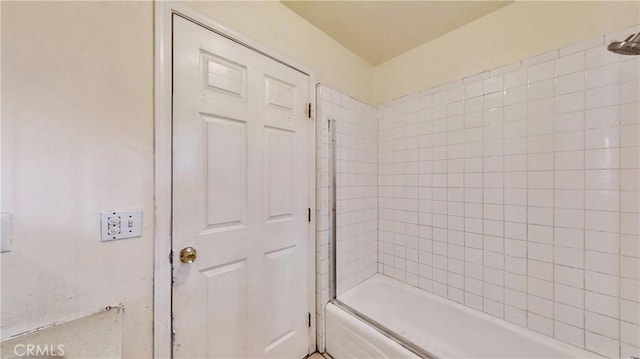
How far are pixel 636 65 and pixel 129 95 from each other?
2.29 meters

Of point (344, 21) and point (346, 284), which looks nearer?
point (344, 21)

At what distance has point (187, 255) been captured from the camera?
1039 mm

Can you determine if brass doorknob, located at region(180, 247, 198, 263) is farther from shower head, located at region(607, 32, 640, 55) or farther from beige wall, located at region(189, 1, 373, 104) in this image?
shower head, located at region(607, 32, 640, 55)

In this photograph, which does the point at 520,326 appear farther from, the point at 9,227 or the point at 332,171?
the point at 9,227

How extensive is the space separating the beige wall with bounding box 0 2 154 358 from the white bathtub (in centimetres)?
110

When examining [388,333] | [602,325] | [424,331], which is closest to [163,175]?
[388,333]

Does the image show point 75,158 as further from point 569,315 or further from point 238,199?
point 569,315

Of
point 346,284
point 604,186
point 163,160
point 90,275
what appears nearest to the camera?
point 90,275

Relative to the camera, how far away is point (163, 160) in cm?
98

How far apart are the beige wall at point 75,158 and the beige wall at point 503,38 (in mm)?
1821

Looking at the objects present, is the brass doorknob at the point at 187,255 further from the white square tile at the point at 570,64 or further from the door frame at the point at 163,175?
the white square tile at the point at 570,64

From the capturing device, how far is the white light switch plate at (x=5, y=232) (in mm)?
697

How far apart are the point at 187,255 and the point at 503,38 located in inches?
88.6

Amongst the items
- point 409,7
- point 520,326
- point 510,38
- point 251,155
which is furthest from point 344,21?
point 520,326
